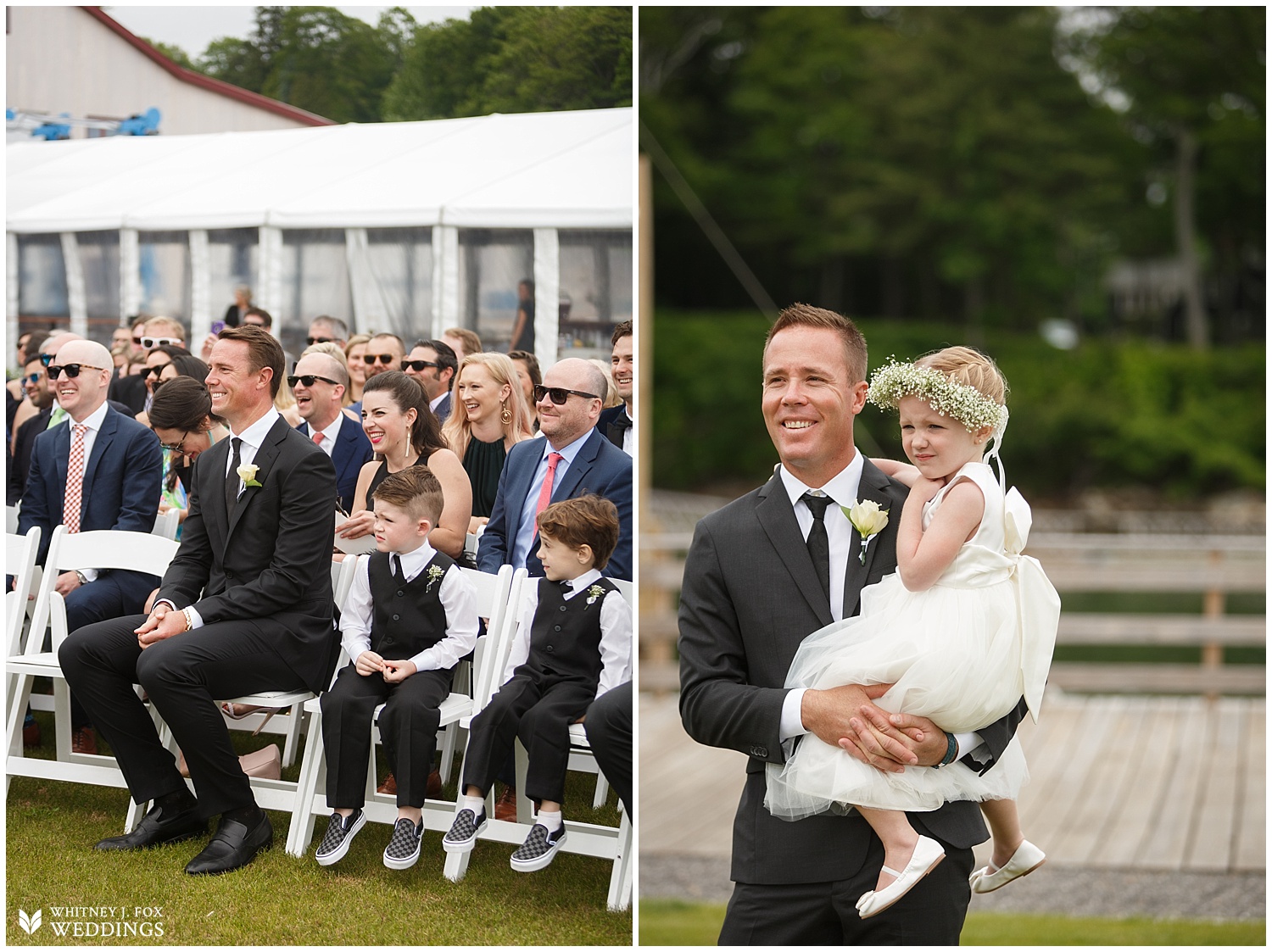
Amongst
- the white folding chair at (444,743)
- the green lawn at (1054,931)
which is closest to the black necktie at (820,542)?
the white folding chair at (444,743)

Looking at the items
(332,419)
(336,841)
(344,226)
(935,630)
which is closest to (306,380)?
(332,419)

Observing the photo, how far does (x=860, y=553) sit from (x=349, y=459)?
184 centimetres

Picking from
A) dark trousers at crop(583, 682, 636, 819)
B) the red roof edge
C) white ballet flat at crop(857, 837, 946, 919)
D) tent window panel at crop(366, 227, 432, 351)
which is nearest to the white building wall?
the red roof edge

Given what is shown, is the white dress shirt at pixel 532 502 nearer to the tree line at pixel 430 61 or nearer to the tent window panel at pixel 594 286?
the tent window panel at pixel 594 286

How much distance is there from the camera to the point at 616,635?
12.3 feet

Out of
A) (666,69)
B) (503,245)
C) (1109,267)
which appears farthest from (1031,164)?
(503,245)

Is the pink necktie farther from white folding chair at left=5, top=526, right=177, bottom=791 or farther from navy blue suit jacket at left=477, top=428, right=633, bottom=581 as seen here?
white folding chair at left=5, top=526, right=177, bottom=791

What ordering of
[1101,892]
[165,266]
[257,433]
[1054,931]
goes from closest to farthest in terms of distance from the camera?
[257,433]
[165,266]
[1054,931]
[1101,892]

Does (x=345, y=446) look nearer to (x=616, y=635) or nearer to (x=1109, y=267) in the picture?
(x=616, y=635)

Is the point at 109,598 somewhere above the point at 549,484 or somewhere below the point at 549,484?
below

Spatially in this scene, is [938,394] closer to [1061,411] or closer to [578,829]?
[578,829]

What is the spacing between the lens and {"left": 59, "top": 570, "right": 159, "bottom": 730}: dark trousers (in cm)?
429

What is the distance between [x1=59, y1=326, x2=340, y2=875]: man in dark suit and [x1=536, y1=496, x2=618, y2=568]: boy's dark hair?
29.4 inches

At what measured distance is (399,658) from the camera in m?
3.94
